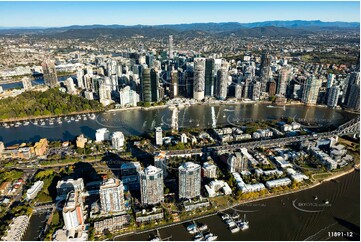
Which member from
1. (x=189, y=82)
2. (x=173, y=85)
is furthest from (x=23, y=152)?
(x=189, y=82)

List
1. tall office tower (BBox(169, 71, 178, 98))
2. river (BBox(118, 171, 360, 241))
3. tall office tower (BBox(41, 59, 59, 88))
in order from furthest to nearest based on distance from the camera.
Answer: tall office tower (BBox(41, 59, 59, 88)), tall office tower (BBox(169, 71, 178, 98)), river (BBox(118, 171, 360, 241))

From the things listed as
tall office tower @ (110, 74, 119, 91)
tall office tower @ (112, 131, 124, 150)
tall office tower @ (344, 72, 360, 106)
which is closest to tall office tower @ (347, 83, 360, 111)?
tall office tower @ (344, 72, 360, 106)

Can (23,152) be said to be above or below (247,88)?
below

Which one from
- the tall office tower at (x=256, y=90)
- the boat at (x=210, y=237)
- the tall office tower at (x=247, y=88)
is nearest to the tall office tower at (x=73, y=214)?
the boat at (x=210, y=237)

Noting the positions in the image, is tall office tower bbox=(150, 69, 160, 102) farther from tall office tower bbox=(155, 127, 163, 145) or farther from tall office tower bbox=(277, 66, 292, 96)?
tall office tower bbox=(277, 66, 292, 96)

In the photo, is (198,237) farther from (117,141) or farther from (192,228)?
(117,141)

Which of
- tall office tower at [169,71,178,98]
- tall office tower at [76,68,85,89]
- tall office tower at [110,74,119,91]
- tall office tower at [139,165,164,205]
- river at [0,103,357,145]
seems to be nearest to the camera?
tall office tower at [139,165,164,205]

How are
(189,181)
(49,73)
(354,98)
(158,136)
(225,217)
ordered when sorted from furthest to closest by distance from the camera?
(49,73)
(354,98)
(158,136)
(189,181)
(225,217)
